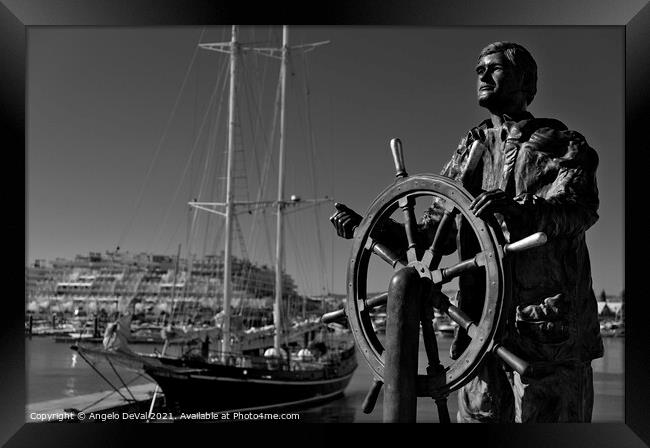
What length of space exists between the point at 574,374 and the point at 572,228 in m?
0.50

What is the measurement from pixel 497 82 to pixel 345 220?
705 millimetres

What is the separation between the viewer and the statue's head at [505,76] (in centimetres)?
256

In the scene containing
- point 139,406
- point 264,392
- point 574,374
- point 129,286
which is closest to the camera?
point 574,374

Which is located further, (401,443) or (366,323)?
(401,443)

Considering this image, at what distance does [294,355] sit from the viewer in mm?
33969

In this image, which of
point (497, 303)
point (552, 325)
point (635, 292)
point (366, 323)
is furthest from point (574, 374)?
point (635, 292)

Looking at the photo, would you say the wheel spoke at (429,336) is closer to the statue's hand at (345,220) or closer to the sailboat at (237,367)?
the statue's hand at (345,220)

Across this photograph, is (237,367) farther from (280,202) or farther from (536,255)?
(536,255)

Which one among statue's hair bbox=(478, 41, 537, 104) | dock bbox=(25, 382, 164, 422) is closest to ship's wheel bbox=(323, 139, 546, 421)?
statue's hair bbox=(478, 41, 537, 104)

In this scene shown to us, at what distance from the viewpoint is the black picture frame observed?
372cm

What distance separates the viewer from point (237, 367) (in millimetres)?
23844

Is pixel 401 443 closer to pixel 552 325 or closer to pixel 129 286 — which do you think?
pixel 552 325
